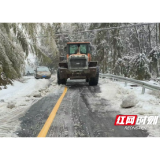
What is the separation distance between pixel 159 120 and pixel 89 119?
160cm

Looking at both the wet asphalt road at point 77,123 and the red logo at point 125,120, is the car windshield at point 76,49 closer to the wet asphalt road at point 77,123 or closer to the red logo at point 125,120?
the wet asphalt road at point 77,123

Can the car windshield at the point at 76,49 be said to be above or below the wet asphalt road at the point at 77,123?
above

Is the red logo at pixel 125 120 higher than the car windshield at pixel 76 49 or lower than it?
lower

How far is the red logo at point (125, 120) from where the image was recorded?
4.46 m

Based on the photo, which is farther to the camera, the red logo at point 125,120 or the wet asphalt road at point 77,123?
the red logo at point 125,120

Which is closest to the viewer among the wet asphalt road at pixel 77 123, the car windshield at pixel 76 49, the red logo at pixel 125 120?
the wet asphalt road at pixel 77 123

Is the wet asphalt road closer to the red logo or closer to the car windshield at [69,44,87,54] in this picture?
the red logo

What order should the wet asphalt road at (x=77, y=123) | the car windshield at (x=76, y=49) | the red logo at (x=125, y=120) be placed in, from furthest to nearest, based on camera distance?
the car windshield at (x=76, y=49) < the red logo at (x=125, y=120) < the wet asphalt road at (x=77, y=123)

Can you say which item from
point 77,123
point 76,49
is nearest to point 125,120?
point 77,123

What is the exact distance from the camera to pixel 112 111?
568 centimetres

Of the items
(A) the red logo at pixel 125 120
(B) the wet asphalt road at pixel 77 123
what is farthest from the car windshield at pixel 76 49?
(A) the red logo at pixel 125 120

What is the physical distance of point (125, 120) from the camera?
479 centimetres
